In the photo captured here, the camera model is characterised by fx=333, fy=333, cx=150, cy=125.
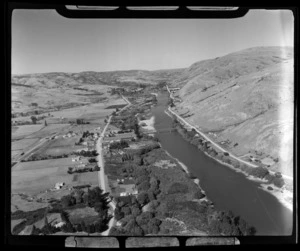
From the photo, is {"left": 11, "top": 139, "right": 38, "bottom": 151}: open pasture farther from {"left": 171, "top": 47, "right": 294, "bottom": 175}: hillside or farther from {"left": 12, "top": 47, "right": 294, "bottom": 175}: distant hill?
{"left": 171, "top": 47, "right": 294, "bottom": 175}: hillside

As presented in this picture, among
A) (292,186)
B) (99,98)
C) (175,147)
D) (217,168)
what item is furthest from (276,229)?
(99,98)

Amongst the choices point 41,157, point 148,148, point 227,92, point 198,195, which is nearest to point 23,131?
point 41,157

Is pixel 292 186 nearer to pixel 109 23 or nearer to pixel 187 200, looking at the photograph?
pixel 187 200

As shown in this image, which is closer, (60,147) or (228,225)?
(228,225)

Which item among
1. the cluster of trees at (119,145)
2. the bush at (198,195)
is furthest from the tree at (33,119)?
the bush at (198,195)

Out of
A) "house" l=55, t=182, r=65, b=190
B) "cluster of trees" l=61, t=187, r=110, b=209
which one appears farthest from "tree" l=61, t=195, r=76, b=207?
"house" l=55, t=182, r=65, b=190

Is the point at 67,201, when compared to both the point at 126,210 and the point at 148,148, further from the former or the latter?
the point at 148,148
